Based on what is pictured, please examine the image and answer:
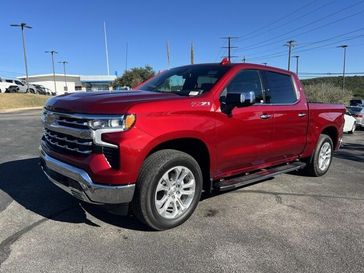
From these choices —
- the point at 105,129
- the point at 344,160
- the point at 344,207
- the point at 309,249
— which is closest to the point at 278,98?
the point at 344,207

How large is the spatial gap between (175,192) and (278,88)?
2.55 metres

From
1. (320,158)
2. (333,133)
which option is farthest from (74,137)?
(333,133)

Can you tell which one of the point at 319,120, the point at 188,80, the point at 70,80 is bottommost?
the point at 319,120

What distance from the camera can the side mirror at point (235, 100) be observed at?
4555 mm

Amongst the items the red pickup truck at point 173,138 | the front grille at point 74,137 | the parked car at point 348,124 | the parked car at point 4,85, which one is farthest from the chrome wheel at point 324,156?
the parked car at point 4,85

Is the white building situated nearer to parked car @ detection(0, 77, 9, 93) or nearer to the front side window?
parked car @ detection(0, 77, 9, 93)

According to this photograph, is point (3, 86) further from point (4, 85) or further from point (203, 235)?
point (203, 235)

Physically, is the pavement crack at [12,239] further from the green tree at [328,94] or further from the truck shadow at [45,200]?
the green tree at [328,94]

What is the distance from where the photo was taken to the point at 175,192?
4.38m

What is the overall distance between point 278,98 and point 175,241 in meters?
2.85

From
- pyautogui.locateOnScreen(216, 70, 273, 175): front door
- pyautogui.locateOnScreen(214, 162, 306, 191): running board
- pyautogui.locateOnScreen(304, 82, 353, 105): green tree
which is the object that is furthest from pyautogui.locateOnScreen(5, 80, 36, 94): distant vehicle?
pyautogui.locateOnScreen(216, 70, 273, 175): front door

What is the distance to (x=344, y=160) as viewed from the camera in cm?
896

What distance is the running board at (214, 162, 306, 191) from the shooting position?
15.6 ft

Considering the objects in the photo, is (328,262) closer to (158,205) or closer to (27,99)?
(158,205)
